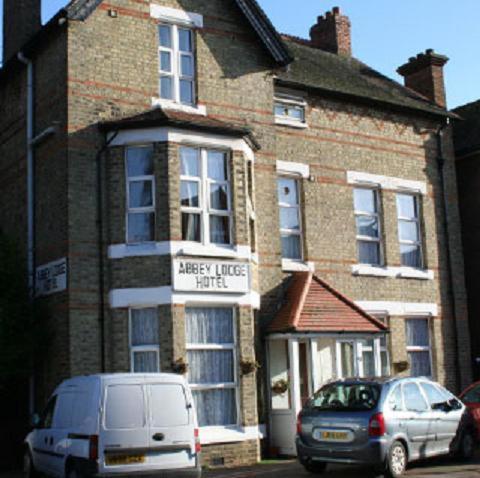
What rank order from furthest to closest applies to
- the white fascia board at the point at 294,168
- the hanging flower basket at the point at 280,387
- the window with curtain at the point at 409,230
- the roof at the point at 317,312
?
the window with curtain at the point at 409,230 < the white fascia board at the point at 294,168 < the roof at the point at 317,312 < the hanging flower basket at the point at 280,387

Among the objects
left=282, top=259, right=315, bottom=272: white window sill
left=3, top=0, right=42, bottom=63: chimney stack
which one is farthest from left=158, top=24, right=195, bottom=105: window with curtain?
left=282, top=259, right=315, bottom=272: white window sill

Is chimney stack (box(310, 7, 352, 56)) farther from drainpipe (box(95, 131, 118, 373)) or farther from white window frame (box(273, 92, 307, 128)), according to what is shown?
drainpipe (box(95, 131, 118, 373))

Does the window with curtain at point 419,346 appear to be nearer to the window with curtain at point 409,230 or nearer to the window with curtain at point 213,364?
the window with curtain at point 409,230

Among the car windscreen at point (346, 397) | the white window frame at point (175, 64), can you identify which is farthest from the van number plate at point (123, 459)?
the white window frame at point (175, 64)

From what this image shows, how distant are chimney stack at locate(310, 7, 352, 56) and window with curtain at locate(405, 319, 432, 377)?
28.5ft

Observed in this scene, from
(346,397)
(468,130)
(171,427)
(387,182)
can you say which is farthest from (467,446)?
(468,130)

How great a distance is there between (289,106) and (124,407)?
1081cm

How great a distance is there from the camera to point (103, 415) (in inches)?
459

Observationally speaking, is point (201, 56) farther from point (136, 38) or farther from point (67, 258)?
point (67, 258)

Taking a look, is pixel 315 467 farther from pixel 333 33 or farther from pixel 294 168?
pixel 333 33

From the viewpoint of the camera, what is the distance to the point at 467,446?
15219mm

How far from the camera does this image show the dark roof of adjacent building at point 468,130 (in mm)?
24266

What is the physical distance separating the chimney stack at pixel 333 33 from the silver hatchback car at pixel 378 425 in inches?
540

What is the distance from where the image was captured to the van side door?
39.0ft
